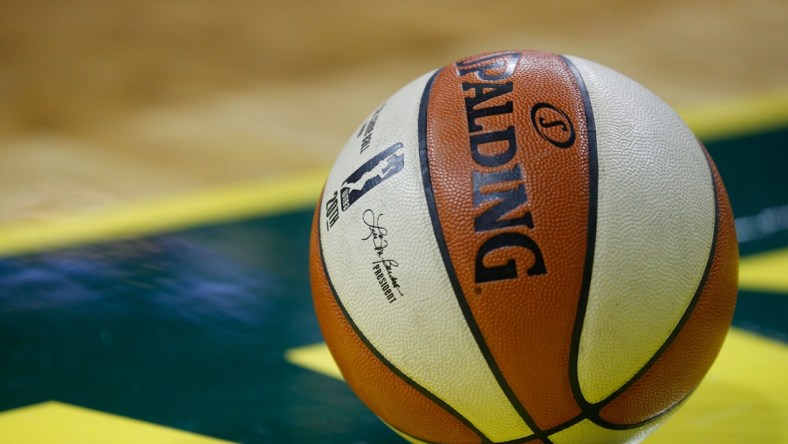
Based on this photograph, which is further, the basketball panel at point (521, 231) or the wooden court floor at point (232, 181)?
the wooden court floor at point (232, 181)

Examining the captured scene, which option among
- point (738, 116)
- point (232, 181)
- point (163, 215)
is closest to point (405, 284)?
point (163, 215)

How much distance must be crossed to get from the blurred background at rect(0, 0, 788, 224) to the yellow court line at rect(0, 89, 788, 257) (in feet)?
0.35

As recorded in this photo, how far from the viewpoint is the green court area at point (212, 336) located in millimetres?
2324

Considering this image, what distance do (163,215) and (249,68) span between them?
1.75 m

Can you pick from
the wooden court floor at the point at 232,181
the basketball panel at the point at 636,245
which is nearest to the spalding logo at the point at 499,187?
the basketball panel at the point at 636,245

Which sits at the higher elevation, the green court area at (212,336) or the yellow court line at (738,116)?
the yellow court line at (738,116)

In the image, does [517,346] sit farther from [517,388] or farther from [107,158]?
[107,158]

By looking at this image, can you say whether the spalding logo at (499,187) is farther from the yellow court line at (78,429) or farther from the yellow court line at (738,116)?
the yellow court line at (738,116)

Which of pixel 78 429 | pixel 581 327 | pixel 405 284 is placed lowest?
pixel 78 429

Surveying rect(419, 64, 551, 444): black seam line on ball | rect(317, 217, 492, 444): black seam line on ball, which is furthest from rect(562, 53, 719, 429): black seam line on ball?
rect(317, 217, 492, 444): black seam line on ball

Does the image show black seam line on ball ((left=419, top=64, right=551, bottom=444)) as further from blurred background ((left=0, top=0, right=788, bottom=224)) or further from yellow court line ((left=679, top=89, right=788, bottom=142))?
yellow court line ((left=679, top=89, right=788, bottom=142))

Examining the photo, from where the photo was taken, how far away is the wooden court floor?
96.4 inches

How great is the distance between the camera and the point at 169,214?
12.4 ft

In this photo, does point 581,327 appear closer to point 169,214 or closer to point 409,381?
point 409,381
